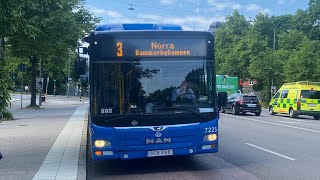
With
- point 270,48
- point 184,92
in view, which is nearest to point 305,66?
point 270,48

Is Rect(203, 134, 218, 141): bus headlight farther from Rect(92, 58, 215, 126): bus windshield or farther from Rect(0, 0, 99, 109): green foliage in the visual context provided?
Rect(0, 0, 99, 109): green foliage

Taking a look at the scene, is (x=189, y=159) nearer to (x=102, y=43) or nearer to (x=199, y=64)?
(x=199, y=64)

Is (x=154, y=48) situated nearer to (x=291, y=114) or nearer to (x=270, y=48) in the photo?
(x=291, y=114)

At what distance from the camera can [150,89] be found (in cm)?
939

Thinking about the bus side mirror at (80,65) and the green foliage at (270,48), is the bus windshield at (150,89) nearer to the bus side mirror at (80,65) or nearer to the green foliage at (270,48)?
the bus side mirror at (80,65)

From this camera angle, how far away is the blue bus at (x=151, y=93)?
30.3ft

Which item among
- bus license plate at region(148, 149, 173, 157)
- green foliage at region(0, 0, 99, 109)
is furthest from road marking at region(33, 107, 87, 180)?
green foliage at region(0, 0, 99, 109)

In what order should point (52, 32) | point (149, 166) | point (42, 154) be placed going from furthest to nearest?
point (52, 32)
point (42, 154)
point (149, 166)

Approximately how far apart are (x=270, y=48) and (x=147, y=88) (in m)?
61.8

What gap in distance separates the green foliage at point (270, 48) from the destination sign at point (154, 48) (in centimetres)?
3959

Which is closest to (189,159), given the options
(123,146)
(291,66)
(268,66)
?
(123,146)

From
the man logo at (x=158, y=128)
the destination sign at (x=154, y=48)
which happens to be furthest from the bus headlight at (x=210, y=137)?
the destination sign at (x=154, y=48)

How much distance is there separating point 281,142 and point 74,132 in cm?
726

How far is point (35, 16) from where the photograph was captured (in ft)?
97.6
